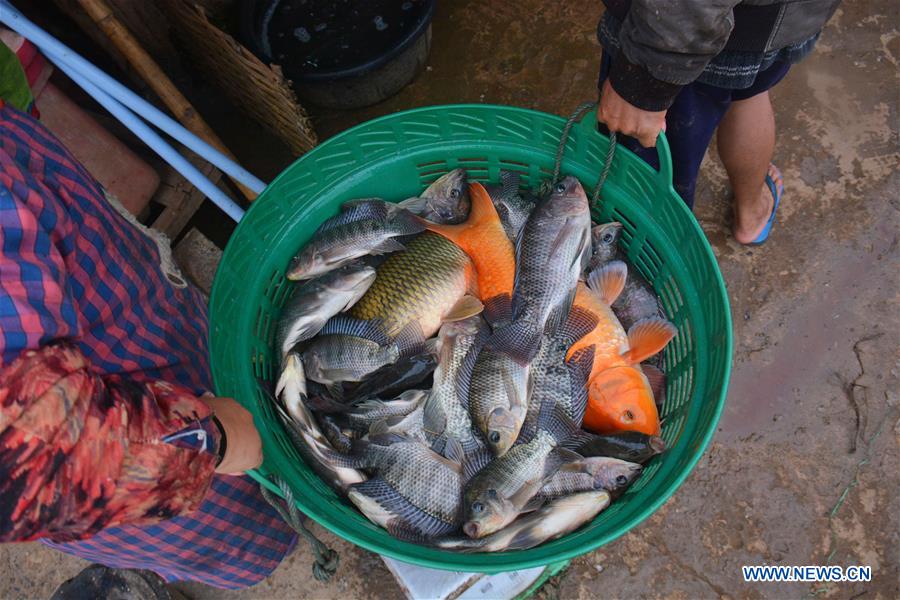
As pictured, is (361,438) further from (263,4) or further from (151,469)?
(263,4)

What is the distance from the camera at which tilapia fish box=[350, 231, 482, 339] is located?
5.88 ft

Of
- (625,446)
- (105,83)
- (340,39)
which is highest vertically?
(105,83)

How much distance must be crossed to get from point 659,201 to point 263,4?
233cm

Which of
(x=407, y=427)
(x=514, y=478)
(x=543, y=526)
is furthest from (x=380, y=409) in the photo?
(x=543, y=526)

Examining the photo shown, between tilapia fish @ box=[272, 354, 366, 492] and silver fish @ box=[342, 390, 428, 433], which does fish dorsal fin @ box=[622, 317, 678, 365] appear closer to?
silver fish @ box=[342, 390, 428, 433]

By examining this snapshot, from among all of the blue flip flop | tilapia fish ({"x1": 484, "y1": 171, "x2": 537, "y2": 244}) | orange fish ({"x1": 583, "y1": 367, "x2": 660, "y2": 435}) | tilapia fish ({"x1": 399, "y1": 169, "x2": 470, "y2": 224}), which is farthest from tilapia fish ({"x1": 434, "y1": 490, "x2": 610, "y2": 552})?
the blue flip flop

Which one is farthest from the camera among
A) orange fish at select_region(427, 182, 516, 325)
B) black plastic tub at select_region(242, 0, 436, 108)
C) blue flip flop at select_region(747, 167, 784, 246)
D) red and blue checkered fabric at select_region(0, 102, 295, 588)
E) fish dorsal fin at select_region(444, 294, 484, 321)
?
black plastic tub at select_region(242, 0, 436, 108)

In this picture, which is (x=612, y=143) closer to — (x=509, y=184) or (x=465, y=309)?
(x=509, y=184)

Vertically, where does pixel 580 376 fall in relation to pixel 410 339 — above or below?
below

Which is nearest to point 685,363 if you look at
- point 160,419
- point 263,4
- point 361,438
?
point 361,438

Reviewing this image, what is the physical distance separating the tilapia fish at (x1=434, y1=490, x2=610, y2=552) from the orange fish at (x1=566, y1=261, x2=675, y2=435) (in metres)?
0.23

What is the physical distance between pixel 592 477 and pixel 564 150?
91 centimetres

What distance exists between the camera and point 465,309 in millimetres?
1766

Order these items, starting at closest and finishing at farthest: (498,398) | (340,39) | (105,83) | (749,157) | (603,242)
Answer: (498,398) → (603,242) → (105,83) → (749,157) → (340,39)
